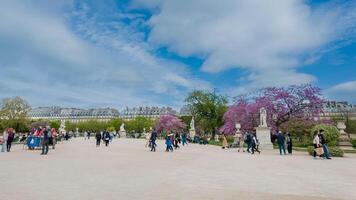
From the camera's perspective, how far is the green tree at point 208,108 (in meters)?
65.6

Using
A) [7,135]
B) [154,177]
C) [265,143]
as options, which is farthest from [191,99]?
[154,177]

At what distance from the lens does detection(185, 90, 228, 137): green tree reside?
65562 millimetres

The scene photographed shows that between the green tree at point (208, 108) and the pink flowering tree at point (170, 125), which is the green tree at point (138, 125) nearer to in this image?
the pink flowering tree at point (170, 125)

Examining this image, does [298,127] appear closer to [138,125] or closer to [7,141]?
[7,141]

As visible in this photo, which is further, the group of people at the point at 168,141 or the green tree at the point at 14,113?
the green tree at the point at 14,113

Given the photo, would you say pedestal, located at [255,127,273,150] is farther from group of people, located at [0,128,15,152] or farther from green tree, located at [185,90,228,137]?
green tree, located at [185,90,228,137]

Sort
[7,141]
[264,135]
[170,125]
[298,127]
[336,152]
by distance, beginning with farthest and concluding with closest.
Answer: [170,125], [298,127], [264,135], [7,141], [336,152]

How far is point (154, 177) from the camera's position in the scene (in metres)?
10.6

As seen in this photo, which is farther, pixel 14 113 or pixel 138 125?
pixel 138 125

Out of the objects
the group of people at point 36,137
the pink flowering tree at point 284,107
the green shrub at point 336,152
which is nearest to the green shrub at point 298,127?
the pink flowering tree at point 284,107

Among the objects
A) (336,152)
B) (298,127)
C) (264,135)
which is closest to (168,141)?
(264,135)

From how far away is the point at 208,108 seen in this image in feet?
216

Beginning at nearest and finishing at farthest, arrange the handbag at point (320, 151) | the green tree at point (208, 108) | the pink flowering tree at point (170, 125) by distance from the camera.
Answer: the handbag at point (320, 151), the green tree at point (208, 108), the pink flowering tree at point (170, 125)

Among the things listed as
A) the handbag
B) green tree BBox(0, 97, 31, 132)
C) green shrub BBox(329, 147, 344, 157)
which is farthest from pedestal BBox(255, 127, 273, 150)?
green tree BBox(0, 97, 31, 132)
